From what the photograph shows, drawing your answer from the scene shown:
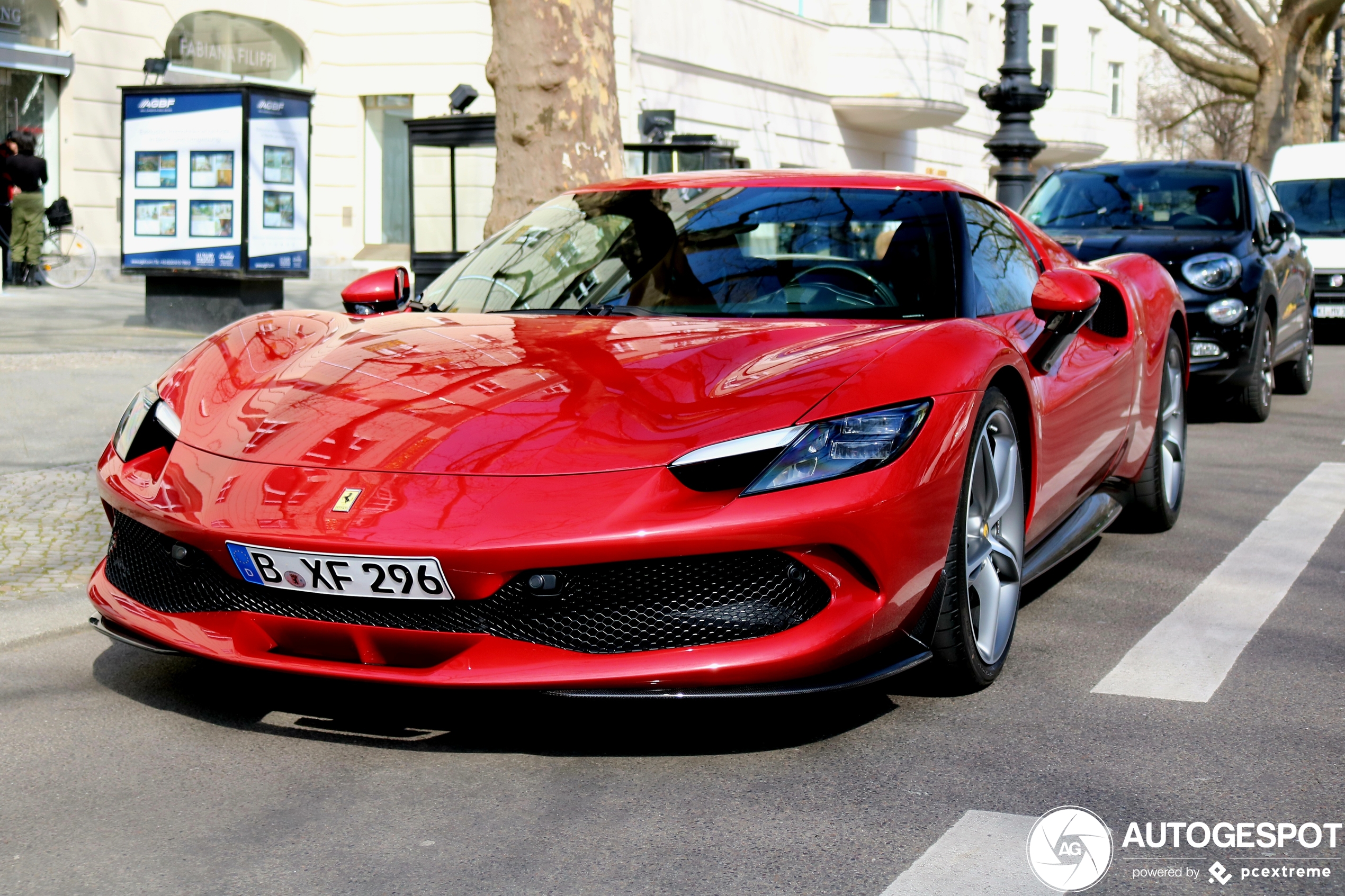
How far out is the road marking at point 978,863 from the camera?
9.03 feet

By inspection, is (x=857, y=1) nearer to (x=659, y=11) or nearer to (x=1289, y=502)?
→ (x=659, y=11)

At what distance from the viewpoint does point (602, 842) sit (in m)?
2.97

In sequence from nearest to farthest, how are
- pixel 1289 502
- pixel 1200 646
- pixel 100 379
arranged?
pixel 1200 646
pixel 1289 502
pixel 100 379

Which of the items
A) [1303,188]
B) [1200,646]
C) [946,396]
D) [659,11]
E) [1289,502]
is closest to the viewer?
[946,396]

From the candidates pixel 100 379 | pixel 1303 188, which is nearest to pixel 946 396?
pixel 100 379

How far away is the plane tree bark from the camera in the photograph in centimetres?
2905

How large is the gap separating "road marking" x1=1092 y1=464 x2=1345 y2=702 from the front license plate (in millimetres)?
1797

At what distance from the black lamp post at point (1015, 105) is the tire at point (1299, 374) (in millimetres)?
4592

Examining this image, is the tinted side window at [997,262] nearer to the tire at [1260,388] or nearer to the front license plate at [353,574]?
the front license plate at [353,574]

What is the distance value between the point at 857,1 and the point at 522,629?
3210 centimetres

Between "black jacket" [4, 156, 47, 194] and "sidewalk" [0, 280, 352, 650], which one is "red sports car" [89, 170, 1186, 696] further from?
"black jacket" [4, 156, 47, 194]

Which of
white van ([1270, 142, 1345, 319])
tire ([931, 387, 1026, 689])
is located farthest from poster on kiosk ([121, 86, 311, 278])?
tire ([931, 387, 1026, 689])

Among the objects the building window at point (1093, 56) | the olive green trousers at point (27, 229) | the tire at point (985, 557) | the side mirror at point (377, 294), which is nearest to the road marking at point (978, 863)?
the tire at point (985, 557)

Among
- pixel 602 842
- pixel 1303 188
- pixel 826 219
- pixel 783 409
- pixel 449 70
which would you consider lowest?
pixel 602 842
